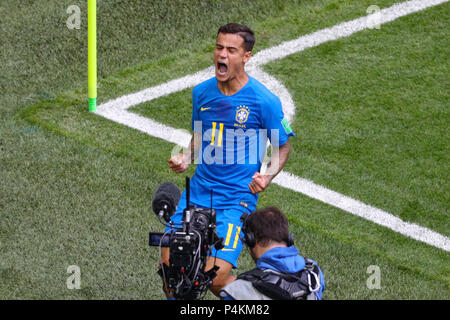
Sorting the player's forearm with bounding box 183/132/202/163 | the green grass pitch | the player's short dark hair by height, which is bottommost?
the green grass pitch

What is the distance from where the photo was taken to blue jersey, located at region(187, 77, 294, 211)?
6.34m

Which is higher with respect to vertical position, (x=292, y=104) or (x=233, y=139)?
(x=233, y=139)

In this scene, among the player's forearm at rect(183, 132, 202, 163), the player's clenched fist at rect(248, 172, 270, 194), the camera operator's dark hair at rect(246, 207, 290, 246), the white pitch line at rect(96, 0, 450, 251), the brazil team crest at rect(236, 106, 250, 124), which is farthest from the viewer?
the white pitch line at rect(96, 0, 450, 251)

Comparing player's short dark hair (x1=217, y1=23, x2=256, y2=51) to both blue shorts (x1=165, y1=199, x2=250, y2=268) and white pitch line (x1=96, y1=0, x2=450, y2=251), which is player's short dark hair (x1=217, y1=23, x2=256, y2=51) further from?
white pitch line (x1=96, y1=0, x2=450, y2=251)

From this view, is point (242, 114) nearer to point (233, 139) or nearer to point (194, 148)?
point (233, 139)

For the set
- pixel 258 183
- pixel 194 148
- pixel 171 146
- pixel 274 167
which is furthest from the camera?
pixel 171 146

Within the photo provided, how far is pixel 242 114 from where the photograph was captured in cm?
634

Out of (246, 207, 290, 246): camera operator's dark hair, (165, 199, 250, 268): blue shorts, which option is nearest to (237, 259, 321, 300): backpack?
(246, 207, 290, 246): camera operator's dark hair

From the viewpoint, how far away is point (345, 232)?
8.00 metres

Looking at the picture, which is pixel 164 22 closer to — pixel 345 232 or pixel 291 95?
pixel 291 95

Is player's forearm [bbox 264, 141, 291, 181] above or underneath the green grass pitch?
above

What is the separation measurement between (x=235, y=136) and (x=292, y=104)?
3.34 m

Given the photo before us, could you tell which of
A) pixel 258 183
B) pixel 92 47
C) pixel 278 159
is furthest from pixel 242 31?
pixel 92 47
